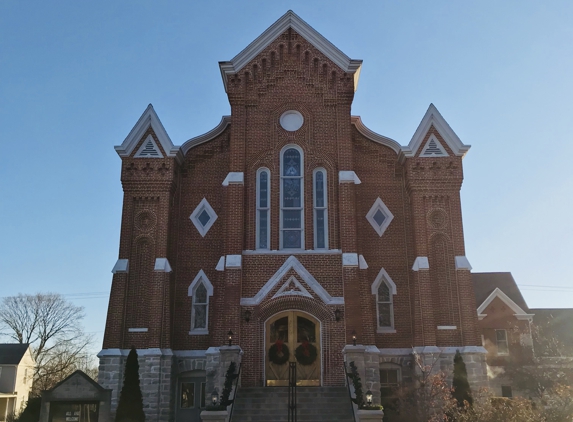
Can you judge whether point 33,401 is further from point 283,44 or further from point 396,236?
point 283,44

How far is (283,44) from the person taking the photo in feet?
Answer: 79.3

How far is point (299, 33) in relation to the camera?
79.4 ft

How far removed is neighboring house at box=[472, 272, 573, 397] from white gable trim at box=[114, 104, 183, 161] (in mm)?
19368

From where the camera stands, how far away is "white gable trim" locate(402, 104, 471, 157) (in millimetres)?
23750

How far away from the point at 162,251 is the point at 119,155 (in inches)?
161

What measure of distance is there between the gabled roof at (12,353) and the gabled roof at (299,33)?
93.8 feet

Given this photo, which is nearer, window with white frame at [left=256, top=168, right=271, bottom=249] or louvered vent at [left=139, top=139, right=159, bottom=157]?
window with white frame at [left=256, top=168, right=271, bottom=249]

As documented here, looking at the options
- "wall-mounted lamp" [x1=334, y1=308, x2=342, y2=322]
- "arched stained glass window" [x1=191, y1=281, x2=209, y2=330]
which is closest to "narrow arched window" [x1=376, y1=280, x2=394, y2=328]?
"wall-mounted lamp" [x1=334, y1=308, x2=342, y2=322]

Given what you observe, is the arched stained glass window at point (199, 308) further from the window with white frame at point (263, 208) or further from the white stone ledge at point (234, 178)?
the white stone ledge at point (234, 178)

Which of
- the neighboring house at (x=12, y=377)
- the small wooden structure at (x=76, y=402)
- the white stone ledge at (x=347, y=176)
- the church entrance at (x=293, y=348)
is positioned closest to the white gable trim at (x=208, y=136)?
the white stone ledge at (x=347, y=176)

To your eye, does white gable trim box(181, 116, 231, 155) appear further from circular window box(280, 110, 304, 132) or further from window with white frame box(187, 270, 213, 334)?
window with white frame box(187, 270, 213, 334)

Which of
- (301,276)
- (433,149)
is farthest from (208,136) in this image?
(433,149)

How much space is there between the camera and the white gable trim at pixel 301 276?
21.4 m

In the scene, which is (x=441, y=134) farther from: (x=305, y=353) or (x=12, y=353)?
(x=12, y=353)
